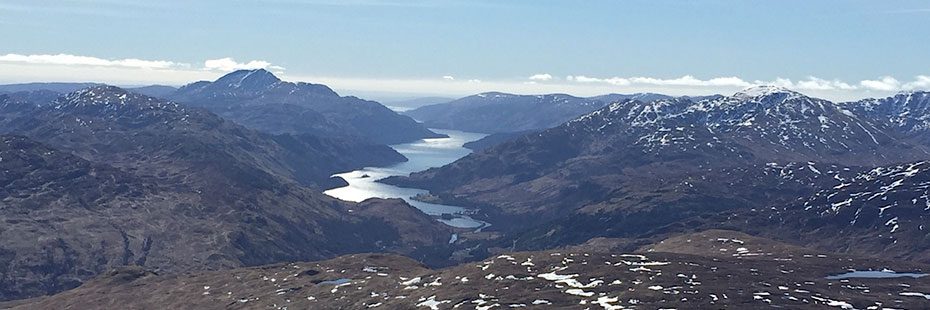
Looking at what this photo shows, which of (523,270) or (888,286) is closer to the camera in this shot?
(888,286)

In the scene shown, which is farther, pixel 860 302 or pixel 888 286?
pixel 888 286

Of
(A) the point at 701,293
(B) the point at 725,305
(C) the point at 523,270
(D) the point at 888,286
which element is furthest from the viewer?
(C) the point at 523,270

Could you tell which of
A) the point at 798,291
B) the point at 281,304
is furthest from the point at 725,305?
the point at 281,304

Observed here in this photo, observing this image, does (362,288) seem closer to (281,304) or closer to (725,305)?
(281,304)

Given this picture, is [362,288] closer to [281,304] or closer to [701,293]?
[281,304]

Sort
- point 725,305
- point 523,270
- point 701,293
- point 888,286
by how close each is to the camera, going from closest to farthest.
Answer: point 725,305 → point 701,293 → point 888,286 → point 523,270

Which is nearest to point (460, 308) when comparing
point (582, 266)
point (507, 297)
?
point (507, 297)

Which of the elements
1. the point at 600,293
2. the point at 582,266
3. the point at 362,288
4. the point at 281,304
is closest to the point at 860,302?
the point at 600,293

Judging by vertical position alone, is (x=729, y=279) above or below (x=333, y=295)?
above

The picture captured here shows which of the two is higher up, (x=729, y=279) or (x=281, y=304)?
(x=729, y=279)
